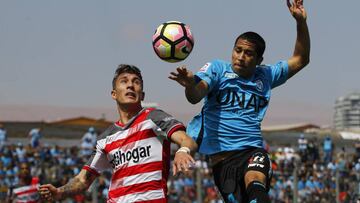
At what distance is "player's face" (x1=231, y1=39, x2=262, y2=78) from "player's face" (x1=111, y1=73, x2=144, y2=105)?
1.41 meters

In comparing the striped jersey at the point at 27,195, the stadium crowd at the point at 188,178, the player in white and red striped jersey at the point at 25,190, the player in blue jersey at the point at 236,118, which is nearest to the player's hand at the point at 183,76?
the player in blue jersey at the point at 236,118

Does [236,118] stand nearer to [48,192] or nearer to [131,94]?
→ [131,94]

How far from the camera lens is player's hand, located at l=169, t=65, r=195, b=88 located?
24.1 feet

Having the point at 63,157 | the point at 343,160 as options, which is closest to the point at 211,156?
the point at 63,157

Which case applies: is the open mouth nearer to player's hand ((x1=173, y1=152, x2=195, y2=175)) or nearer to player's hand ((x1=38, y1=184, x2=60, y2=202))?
player's hand ((x1=38, y1=184, x2=60, y2=202))

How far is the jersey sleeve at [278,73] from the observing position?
29.6 ft

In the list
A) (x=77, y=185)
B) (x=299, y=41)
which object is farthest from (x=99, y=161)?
(x=299, y=41)

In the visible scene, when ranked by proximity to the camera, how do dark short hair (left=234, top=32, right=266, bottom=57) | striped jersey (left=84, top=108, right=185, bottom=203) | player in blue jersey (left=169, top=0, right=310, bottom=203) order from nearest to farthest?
striped jersey (left=84, top=108, right=185, bottom=203)
player in blue jersey (left=169, top=0, right=310, bottom=203)
dark short hair (left=234, top=32, right=266, bottom=57)

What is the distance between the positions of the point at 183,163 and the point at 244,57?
8.69ft

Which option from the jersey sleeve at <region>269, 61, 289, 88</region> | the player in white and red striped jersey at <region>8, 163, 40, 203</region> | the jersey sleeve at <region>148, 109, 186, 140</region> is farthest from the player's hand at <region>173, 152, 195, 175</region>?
the player in white and red striped jersey at <region>8, 163, 40, 203</region>

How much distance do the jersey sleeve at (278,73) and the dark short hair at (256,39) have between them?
362 millimetres

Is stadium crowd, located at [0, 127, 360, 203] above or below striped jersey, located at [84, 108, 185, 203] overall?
below

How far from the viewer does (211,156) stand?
887 centimetres

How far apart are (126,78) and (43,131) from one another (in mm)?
30431
